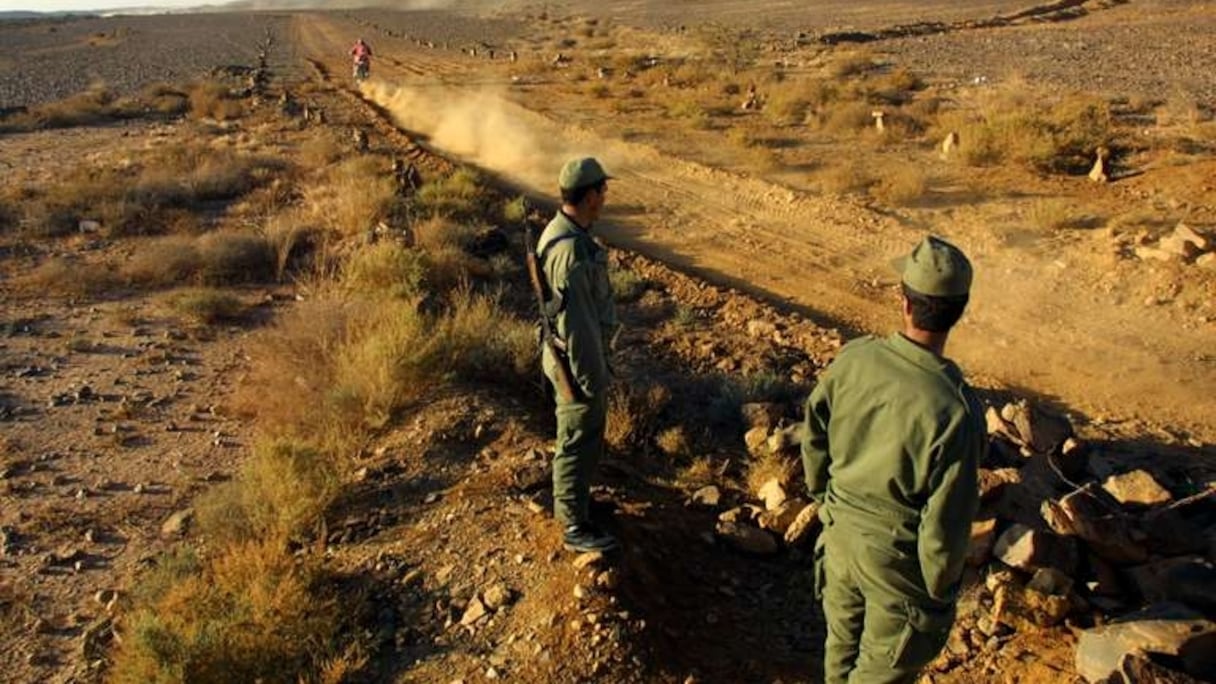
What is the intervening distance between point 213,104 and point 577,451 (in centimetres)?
2310

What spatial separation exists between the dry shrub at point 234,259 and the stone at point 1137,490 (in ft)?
29.1

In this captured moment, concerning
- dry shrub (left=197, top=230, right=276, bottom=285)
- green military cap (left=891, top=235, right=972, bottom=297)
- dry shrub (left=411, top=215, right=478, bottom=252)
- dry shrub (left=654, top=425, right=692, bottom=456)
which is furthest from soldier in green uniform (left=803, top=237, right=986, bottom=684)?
dry shrub (left=197, top=230, right=276, bottom=285)

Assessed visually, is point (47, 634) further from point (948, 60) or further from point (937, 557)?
point (948, 60)

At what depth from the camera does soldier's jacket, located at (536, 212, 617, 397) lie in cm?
412

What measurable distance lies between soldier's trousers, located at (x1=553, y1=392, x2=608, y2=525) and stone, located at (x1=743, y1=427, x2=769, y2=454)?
6.00 ft

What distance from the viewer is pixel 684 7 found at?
6300cm

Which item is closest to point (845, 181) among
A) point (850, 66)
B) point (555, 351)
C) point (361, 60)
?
point (555, 351)

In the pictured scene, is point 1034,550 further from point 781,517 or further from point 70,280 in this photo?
point 70,280

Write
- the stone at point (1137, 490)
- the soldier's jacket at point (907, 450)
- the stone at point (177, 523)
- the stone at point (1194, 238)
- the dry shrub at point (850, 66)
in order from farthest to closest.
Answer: the dry shrub at point (850, 66) < the stone at point (1194, 238) < the stone at point (177, 523) < the stone at point (1137, 490) < the soldier's jacket at point (907, 450)

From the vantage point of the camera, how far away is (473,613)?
14.2 feet

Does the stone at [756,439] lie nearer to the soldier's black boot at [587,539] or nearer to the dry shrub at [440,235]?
the soldier's black boot at [587,539]

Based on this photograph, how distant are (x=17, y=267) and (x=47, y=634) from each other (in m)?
7.65

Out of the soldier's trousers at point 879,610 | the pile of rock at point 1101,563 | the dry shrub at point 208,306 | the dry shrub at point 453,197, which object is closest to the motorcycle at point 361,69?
the dry shrub at point 453,197

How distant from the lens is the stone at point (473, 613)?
429 centimetres
